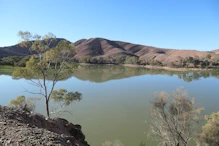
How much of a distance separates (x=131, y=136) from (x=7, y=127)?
1226cm

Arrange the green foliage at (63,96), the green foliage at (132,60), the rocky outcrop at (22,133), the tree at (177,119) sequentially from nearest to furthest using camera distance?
the rocky outcrop at (22,133) → the tree at (177,119) → the green foliage at (63,96) → the green foliage at (132,60)

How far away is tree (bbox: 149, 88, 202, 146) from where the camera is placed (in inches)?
549

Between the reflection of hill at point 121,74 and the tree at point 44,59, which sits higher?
the tree at point 44,59

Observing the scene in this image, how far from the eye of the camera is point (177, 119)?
46.7 ft

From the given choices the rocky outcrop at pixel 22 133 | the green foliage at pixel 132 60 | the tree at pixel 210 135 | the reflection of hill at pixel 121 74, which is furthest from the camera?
the green foliage at pixel 132 60

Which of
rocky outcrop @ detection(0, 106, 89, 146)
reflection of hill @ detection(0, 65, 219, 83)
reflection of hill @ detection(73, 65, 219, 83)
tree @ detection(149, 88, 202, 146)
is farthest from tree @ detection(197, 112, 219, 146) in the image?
reflection of hill @ detection(73, 65, 219, 83)

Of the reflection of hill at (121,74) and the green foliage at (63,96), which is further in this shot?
the reflection of hill at (121,74)

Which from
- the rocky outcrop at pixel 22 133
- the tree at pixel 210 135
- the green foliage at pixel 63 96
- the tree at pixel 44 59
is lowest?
the tree at pixel 210 135

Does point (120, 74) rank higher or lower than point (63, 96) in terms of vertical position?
lower

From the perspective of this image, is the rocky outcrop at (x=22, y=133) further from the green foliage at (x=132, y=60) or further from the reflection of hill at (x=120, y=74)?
the green foliage at (x=132, y=60)

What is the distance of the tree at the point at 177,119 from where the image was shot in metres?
14.0

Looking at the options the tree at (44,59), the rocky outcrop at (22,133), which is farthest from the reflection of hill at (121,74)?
the rocky outcrop at (22,133)

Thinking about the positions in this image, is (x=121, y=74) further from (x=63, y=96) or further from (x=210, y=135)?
(x=210, y=135)

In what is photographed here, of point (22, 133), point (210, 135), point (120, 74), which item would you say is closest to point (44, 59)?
point (22, 133)
